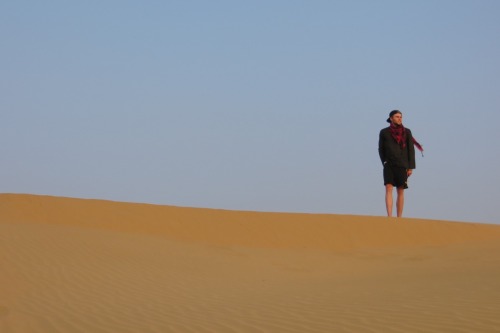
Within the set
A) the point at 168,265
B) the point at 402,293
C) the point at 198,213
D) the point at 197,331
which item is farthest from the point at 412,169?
the point at 197,331

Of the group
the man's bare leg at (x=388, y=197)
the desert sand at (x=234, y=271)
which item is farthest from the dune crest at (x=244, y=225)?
the man's bare leg at (x=388, y=197)

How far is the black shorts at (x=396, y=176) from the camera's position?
1341cm

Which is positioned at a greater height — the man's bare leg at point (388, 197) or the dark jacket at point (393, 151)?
the dark jacket at point (393, 151)

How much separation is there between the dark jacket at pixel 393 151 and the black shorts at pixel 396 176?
3.2 inches

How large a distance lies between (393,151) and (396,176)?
456 millimetres

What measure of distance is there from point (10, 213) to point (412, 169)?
771cm

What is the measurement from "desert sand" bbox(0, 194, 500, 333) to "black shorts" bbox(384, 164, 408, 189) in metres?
1.04

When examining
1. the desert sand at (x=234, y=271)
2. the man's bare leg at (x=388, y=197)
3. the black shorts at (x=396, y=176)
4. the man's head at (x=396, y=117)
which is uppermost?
the man's head at (x=396, y=117)

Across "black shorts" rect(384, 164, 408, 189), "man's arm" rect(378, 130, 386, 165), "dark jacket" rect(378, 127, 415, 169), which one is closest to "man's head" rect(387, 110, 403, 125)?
"dark jacket" rect(378, 127, 415, 169)

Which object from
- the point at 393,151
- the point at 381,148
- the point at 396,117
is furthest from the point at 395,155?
the point at 396,117

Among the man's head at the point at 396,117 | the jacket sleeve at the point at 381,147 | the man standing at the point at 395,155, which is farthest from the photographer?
the jacket sleeve at the point at 381,147

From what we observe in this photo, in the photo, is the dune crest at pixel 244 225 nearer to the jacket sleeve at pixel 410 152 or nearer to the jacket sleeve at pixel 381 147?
the jacket sleeve at pixel 410 152

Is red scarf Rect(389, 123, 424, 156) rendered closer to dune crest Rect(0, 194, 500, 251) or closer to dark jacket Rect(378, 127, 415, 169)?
dark jacket Rect(378, 127, 415, 169)

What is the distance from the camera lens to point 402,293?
7.11 m
